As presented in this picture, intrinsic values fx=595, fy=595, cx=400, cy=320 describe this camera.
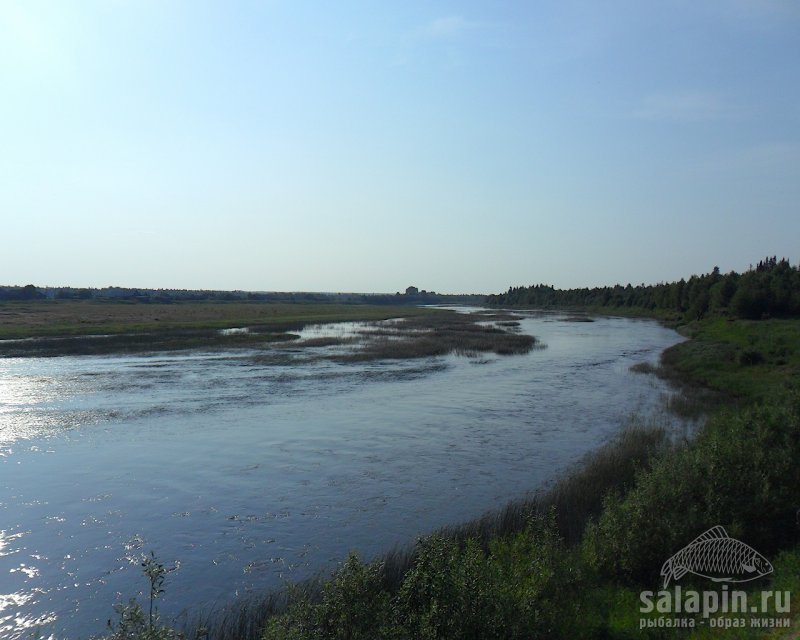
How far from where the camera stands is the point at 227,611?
9.63 meters

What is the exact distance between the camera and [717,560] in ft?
32.9

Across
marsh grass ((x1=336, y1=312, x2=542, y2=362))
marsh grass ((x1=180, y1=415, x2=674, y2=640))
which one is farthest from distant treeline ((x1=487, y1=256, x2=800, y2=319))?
marsh grass ((x1=180, y1=415, x2=674, y2=640))

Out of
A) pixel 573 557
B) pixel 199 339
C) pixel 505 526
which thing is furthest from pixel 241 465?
pixel 199 339

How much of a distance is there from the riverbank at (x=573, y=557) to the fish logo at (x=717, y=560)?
0.51 feet

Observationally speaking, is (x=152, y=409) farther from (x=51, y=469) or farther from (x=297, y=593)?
(x=297, y=593)

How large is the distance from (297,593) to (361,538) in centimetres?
466

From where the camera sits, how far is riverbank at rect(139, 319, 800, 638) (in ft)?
23.6

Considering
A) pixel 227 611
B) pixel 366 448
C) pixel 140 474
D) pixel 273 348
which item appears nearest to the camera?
pixel 227 611

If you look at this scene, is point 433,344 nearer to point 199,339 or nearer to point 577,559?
point 199,339

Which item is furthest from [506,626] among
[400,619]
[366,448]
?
[366,448]

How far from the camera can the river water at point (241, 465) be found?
11.2m

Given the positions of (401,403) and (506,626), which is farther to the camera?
(401,403)

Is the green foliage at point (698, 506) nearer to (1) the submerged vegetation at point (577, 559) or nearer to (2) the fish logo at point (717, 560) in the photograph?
(1) the submerged vegetation at point (577, 559)

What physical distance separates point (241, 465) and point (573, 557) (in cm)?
1097
